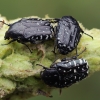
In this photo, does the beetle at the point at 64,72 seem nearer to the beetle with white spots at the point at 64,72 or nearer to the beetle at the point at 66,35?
the beetle with white spots at the point at 64,72

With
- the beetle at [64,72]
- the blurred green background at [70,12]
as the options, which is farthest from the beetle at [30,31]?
the blurred green background at [70,12]

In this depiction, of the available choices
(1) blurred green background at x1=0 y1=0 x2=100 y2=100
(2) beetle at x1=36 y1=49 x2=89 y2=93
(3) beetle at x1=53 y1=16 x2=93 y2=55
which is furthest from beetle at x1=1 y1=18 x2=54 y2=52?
(1) blurred green background at x1=0 y1=0 x2=100 y2=100

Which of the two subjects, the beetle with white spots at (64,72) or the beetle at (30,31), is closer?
the beetle with white spots at (64,72)

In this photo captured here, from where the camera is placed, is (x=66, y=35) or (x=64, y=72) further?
(x=66, y=35)

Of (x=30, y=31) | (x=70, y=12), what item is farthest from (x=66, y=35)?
(x=70, y=12)

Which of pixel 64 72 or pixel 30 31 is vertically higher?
pixel 30 31

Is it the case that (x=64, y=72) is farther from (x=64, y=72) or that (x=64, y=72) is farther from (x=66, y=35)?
(x=66, y=35)
